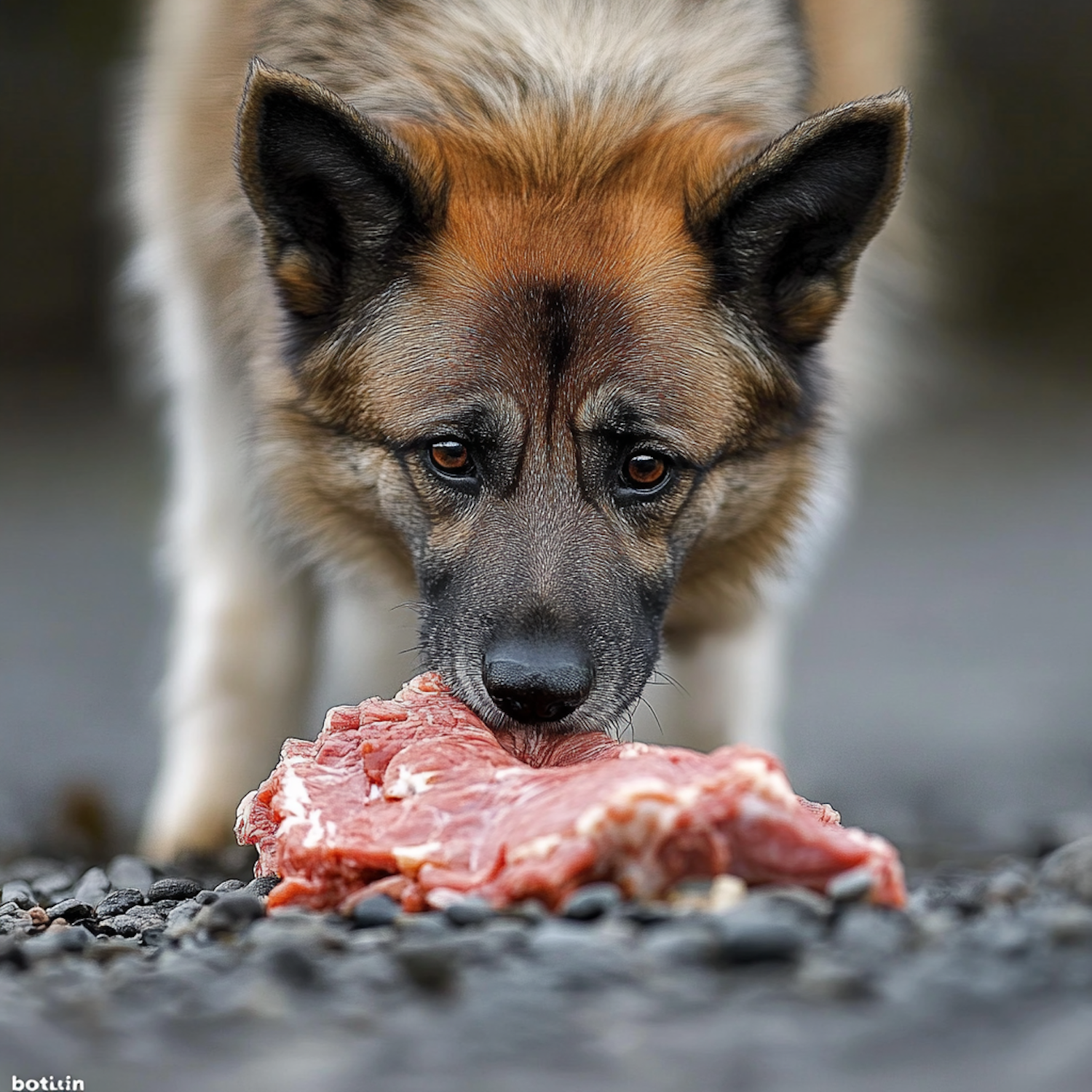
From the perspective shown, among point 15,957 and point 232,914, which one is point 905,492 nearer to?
point 232,914

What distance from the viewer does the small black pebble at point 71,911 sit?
A: 9.87ft

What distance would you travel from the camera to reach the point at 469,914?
238cm

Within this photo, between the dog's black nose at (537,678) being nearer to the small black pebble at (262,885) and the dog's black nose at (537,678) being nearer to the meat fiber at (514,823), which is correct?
the meat fiber at (514,823)

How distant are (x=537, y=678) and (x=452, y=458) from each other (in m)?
0.67

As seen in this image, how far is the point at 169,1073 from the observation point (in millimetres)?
1947

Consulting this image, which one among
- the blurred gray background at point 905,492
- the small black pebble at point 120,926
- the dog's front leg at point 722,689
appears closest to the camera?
the small black pebble at point 120,926

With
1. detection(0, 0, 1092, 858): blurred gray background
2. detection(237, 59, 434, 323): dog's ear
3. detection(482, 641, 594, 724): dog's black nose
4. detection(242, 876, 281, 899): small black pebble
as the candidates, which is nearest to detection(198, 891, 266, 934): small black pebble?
detection(242, 876, 281, 899): small black pebble

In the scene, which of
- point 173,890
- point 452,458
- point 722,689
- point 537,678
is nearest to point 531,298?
point 452,458

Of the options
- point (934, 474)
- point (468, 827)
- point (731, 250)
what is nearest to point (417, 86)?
point (731, 250)

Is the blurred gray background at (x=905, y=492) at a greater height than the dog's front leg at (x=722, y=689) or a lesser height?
greater

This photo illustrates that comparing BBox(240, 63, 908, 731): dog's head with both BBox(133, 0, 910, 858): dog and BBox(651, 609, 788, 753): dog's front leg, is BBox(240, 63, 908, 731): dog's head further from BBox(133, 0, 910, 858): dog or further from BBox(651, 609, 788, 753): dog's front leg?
BBox(651, 609, 788, 753): dog's front leg

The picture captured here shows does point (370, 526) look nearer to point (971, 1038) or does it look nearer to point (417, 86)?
point (417, 86)

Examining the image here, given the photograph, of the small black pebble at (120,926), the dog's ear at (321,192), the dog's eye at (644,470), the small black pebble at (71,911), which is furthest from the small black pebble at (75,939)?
the dog's ear at (321,192)

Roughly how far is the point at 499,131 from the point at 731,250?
2.14 feet
